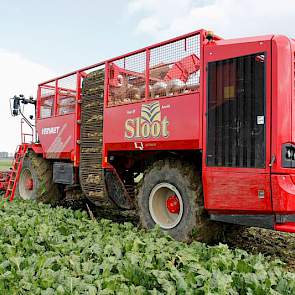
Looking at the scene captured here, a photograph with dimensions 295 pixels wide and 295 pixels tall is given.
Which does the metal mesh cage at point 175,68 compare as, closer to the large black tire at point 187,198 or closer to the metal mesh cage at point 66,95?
the large black tire at point 187,198

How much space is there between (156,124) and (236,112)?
1221 millimetres

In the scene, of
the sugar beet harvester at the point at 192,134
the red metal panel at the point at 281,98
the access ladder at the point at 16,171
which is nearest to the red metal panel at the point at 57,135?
the sugar beet harvester at the point at 192,134

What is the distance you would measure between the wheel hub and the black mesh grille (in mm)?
819

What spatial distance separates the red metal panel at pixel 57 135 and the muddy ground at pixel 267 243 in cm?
333

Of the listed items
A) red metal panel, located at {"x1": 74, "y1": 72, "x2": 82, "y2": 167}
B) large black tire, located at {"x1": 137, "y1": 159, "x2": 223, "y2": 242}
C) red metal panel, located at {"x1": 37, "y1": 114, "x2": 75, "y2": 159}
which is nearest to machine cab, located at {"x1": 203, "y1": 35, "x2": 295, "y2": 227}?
large black tire, located at {"x1": 137, "y1": 159, "x2": 223, "y2": 242}

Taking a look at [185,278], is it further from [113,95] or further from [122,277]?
[113,95]

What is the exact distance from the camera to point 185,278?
9.39ft

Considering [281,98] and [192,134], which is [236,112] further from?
[192,134]

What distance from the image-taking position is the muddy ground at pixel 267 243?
183 inches

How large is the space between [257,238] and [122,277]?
10.8 feet

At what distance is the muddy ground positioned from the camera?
4651 mm

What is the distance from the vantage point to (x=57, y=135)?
7.18 m

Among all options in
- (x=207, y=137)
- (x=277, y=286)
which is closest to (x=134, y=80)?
(x=207, y=137)

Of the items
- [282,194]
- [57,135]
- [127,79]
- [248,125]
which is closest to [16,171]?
[57,135]
